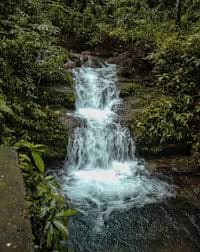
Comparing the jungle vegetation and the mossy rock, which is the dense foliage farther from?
the mossy rock

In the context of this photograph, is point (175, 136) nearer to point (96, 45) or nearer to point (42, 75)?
point (42, 75)

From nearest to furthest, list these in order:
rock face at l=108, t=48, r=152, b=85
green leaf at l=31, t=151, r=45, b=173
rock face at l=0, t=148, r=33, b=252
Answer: rock face at l=0, t=148, r=33, b=252 → green leaf at l=31, t=151, r=45, b=173 → rock face at l=108, t=48, r=152, b=85

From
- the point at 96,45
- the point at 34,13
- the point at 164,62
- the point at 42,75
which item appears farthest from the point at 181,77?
the point at 96,45

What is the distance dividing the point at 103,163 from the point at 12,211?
5.68m

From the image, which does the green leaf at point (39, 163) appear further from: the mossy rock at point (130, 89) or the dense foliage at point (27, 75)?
the mossy rock at point (130, 89)

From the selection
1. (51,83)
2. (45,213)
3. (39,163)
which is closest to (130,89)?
(51,83)

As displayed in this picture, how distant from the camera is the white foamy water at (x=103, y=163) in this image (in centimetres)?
735

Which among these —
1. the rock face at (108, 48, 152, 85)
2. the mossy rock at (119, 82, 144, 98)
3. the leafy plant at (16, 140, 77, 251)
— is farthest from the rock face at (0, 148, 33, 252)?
the rock face at (108, 48, 152, 85)

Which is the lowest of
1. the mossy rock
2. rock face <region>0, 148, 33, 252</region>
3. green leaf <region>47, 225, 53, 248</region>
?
green leaf <region>47, 225, 53, 248</region>

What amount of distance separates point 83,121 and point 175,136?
229 cm

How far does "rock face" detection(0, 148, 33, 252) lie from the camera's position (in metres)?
2.78

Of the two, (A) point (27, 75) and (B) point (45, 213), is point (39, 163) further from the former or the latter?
(A) point (27, 75)

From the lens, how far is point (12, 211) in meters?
3.14

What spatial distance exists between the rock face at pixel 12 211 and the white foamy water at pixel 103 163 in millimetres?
3282
